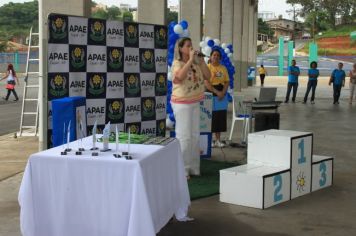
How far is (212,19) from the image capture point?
20.5 metres

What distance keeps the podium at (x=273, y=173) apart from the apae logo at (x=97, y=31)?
7.31ft

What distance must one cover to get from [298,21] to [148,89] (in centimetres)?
12478

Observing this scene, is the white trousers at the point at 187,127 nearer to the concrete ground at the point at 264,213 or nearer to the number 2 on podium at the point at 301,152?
the concrete ground at the point at 264,213

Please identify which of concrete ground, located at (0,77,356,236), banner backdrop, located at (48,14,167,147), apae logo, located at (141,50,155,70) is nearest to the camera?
concrete ground, located at (0,77,356,236)

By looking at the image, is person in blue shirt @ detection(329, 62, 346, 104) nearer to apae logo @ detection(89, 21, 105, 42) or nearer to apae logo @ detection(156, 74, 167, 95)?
apae logo @ detection(156, 74, 167, 95)

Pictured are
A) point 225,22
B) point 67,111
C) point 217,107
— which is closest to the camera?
point 67,111

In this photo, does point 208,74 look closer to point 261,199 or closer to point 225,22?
point 261,199

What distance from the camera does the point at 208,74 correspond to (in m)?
6.89

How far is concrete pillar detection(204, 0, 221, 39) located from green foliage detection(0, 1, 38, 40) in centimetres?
2907

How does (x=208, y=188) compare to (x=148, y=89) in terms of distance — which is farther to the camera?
(x=148, y=89)

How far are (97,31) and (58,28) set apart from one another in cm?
64

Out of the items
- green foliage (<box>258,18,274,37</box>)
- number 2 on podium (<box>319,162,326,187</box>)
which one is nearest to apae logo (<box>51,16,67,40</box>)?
number 2 on podium (<box>319,162,326,187</box>)

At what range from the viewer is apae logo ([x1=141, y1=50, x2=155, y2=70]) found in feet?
24.1

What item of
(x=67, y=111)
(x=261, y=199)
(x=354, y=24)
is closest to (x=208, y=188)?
(x=261, y=199)
